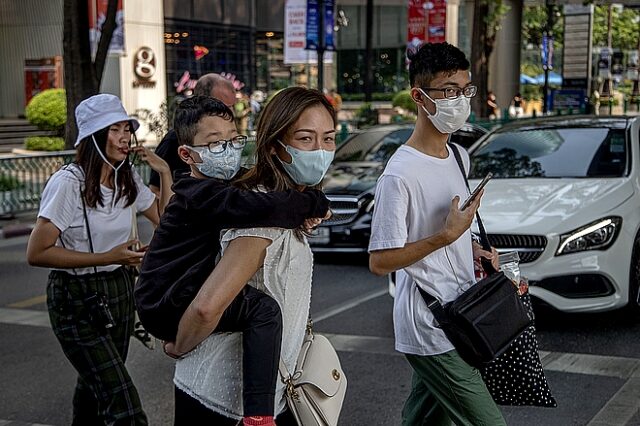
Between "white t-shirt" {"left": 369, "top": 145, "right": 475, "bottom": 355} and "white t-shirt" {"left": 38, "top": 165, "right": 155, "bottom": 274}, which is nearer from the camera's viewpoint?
"white t-shirt" {"left": 369, "top": 145, "right": 475, "bottom": 355}

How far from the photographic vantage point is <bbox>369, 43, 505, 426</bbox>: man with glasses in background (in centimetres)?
336

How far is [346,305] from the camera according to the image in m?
8.66

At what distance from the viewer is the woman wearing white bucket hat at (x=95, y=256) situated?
394 centimetres

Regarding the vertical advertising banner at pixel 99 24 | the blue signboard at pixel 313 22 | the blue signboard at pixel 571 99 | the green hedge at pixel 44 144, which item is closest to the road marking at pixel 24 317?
the blue signboard at pixel 313 22

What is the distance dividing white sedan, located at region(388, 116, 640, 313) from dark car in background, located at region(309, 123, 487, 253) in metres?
2.62

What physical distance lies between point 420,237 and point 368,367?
10.7 feet

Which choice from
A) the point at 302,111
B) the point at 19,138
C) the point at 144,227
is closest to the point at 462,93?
the point at 302,111

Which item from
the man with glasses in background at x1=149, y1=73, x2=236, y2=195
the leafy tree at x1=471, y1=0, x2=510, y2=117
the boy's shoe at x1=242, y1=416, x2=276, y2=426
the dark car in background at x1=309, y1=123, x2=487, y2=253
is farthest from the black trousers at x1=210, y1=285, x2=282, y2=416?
the leafy tree at x1=471, y1=0, x2=510, y2=117

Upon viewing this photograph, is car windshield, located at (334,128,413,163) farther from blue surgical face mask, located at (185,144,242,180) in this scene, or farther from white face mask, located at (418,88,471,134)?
blue surgical face mask, located at (185,144,242,180)

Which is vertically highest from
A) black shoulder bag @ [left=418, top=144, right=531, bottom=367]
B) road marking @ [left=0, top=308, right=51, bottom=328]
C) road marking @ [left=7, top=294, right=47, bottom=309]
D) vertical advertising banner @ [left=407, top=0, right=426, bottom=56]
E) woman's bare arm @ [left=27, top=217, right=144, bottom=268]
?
vertical advertising banner @ [left=407, top=0, right=426, bottom=56]

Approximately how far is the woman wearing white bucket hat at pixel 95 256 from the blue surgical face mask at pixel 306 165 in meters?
1.45

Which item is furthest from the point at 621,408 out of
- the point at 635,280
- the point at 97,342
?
the point at 97,342

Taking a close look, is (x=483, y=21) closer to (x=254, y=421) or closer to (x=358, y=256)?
(x=358, y=256)

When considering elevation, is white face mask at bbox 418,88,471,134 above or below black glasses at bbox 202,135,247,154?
above
